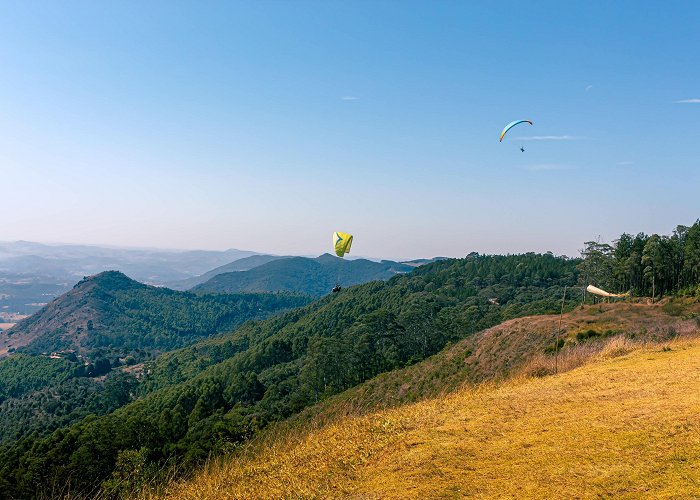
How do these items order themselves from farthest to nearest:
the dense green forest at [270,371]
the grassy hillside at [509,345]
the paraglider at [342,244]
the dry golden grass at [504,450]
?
the dense green forest at [270,371] → the grassy hillside at [509,345] → the paraglider at [342,244] → the dry golden grass at [504,450]

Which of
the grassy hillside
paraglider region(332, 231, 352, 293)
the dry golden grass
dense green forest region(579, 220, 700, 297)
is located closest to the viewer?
the dry golden grass

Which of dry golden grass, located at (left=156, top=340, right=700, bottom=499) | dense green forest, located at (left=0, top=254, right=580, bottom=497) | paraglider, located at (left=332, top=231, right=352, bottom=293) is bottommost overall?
dense green forest, located at (left=0, top=254, right=580, bottom=497)

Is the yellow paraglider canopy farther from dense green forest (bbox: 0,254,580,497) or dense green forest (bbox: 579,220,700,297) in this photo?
dense green forest (bbox: 579,220,700,297)

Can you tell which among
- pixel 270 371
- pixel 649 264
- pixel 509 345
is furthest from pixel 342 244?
pixel 270 371

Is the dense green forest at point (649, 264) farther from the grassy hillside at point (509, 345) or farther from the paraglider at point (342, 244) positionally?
the paraglider at point (342, 244)

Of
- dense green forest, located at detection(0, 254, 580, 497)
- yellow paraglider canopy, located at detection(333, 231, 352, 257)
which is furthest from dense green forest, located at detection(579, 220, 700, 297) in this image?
yellow paraglider canopy, located at detection(333, 231, 352, 257)

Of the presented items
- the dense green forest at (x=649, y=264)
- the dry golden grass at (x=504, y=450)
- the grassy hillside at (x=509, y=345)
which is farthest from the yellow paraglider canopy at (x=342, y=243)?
the dense green forest at (x=649, y=264)
